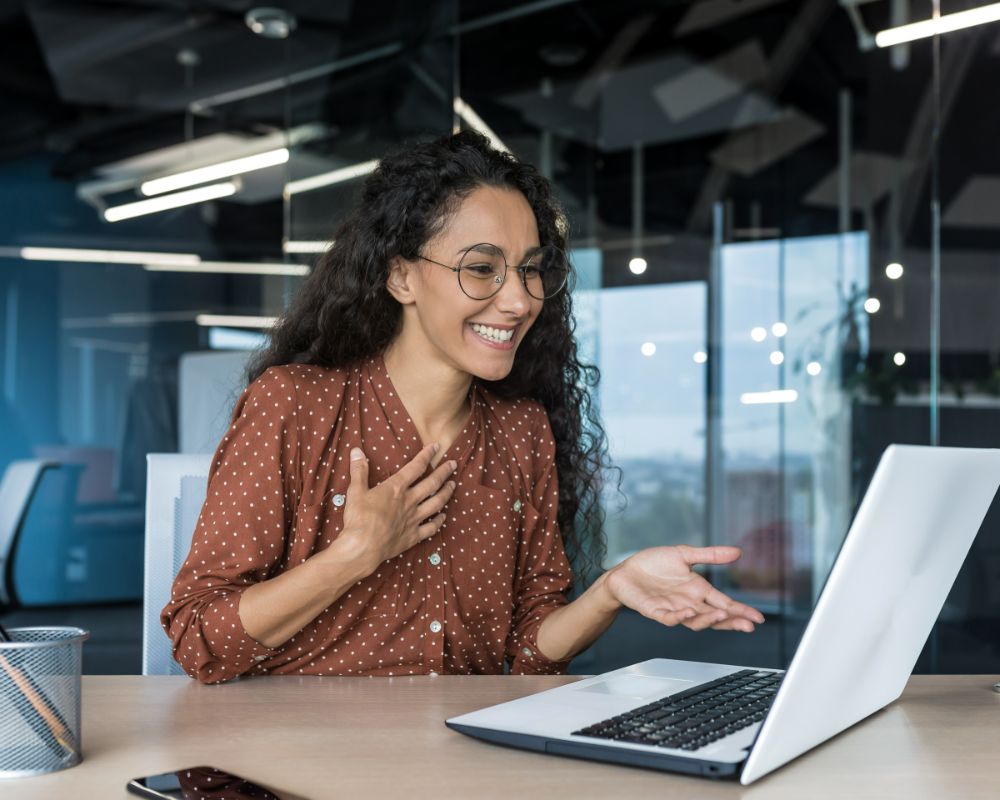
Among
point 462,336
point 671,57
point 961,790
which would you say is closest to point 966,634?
point 671,57

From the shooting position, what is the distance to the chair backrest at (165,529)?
146 cm

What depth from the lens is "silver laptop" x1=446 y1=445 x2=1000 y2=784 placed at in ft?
2.59

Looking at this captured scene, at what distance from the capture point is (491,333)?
5.21ft

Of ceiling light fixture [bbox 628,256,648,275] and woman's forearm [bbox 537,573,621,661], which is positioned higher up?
ceiling light fixture [bbox 628,256,648,275]

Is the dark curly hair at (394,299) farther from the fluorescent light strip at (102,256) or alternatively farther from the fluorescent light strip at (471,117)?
the fluorescent light strip at (102,256)

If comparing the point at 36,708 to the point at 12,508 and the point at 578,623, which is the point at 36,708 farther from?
the point at 12,508

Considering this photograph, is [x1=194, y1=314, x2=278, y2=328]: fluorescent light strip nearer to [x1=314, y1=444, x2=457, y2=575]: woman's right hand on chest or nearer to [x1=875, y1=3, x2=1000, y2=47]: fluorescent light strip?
[x1=875, y1=3, x2=1000, y2=47]: fluorescent light strip

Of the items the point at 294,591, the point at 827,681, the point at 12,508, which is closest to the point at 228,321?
the point at 12,508

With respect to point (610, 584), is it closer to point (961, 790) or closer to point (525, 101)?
point (961, 790)

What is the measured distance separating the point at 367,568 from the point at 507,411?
559mm

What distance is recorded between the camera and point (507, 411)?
179 centimetres

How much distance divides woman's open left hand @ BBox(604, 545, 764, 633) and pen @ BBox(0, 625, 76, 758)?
0.63 meters

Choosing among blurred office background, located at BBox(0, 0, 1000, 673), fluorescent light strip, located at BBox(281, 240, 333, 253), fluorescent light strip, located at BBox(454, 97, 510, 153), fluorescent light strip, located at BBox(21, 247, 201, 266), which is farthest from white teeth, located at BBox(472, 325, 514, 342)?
fluorescent light strip, located at BBox(21, 247, 201, 266)

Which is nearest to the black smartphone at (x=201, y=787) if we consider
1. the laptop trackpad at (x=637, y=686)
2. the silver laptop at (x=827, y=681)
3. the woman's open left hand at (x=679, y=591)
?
the silver laptop at (x=827, y=681)
